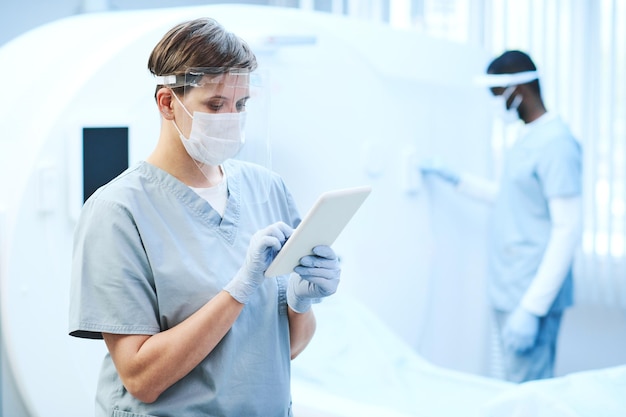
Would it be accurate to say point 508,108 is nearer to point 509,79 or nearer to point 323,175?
point 509,79

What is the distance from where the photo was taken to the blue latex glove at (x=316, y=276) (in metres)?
1.11

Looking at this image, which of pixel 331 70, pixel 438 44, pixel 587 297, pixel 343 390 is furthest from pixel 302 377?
pixel 587 297

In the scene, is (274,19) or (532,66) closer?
(274,19)

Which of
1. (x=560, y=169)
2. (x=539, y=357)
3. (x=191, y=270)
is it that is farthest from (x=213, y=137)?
(x=539, y=357)

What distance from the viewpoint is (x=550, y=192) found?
2.28 metres

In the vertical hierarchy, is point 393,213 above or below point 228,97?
below

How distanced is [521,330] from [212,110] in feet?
4.94

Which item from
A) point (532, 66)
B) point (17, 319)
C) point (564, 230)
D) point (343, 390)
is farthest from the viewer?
point (532, 66)

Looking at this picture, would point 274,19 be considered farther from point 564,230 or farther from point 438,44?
point 564,230

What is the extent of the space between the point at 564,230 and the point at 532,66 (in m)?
0.54

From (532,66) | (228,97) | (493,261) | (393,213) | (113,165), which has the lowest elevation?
(493,261)

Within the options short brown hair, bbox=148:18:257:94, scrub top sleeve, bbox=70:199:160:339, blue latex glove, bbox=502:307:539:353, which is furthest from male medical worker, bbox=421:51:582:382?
scrub top sleeve, bbox=70:199:160:339

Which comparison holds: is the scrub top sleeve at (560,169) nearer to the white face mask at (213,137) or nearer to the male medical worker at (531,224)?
the male medical worker at (531,224)

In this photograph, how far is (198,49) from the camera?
1.11m
